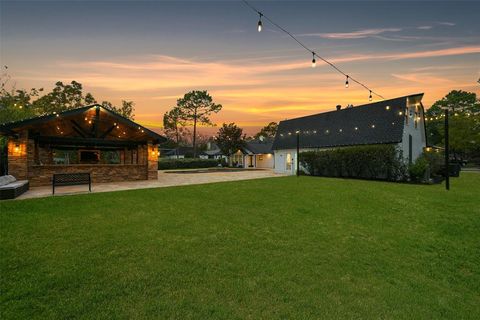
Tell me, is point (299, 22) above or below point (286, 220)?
above

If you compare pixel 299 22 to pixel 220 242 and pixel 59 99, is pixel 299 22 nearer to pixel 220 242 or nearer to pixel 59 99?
pixel 220 242

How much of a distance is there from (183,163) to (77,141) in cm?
2144

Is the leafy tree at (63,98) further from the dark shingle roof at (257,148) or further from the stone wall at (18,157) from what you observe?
the dark shingle roof at (257,148)

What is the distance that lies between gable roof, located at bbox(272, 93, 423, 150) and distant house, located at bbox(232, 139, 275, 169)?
9296 millimetres

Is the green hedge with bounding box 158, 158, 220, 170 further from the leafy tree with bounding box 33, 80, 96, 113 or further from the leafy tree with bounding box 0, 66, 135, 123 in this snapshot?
the leafy tree with bounding box 33, 80, 96, 113

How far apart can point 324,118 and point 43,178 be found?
2492cm

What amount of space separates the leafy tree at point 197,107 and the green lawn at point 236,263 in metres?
37.0

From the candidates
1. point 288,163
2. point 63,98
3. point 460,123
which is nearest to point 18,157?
point 288,163

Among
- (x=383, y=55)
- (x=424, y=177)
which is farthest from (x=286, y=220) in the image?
(x=424, y=177)

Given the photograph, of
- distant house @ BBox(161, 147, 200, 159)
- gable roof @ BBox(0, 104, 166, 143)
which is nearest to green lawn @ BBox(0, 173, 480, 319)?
gable roof @ BBox(0, 104, 166, 143)

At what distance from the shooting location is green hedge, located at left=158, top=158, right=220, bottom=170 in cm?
3375

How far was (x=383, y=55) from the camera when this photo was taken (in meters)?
13.7

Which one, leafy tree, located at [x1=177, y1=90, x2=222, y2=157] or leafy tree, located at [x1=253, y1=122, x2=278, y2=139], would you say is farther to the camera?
leafy tree, located at [x1=253, y1=122, x2=278, y2=139]

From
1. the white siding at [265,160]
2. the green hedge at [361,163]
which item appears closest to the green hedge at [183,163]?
the white siding at [265,160]
